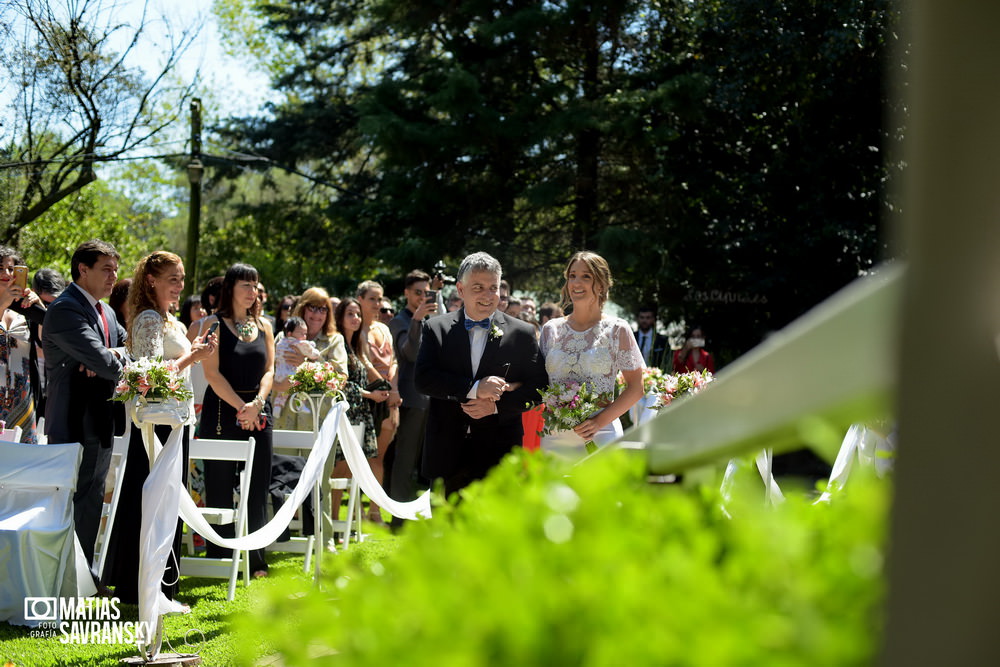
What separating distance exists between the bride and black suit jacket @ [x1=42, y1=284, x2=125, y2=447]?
126 inches

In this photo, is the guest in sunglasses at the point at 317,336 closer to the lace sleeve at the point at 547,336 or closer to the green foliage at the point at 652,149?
the lace sleeve at the point at 547,336

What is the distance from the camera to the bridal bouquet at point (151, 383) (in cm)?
659

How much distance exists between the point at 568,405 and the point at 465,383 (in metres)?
0.65

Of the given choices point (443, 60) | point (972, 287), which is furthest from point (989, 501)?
point (443, 60)

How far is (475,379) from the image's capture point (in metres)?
6.33

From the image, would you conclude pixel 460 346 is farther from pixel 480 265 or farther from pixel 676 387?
pixel 676 387

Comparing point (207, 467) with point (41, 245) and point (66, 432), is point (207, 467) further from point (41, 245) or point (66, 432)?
point (41, 245)

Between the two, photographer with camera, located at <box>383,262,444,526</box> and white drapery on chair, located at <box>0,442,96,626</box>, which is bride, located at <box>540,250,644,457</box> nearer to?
white drapery on chair, located at <box>0,442,96,626</box>

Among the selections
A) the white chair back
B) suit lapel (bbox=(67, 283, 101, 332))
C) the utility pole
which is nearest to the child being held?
suit lapel (bbox=(67, 283, 101, 332))

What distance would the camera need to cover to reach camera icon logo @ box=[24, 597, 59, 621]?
668cm

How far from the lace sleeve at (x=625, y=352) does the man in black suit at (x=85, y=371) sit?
11.7 feet

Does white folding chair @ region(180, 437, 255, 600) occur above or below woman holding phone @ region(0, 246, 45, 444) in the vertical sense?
below

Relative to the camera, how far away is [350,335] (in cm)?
1146

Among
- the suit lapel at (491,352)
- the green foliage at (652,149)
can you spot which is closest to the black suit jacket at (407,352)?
the suit lapel at (491,352)
